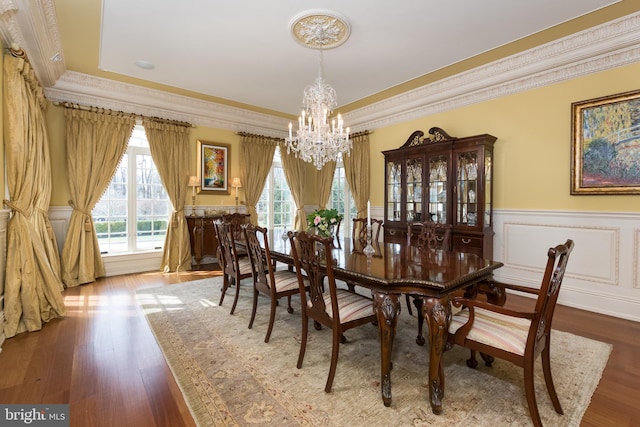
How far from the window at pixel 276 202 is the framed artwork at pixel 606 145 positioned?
16.0ft

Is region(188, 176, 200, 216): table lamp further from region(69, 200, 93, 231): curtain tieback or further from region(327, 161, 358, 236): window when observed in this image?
region(327, 161, 358, 236): window

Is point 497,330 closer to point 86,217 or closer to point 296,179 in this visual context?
point 86,217

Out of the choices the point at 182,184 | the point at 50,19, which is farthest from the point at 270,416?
the point at 182,184

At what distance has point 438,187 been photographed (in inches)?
171

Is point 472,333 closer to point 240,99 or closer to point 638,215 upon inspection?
point 638,215

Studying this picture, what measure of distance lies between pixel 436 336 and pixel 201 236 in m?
4.37

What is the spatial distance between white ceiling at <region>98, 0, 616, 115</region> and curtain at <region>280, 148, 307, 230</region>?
2.10 metres

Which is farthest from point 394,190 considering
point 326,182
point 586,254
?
point 586,254

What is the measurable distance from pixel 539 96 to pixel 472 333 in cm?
341

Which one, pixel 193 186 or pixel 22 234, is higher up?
pixel 193 186

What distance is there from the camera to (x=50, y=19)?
279 centimetres

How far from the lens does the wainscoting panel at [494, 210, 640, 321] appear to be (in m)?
3.08

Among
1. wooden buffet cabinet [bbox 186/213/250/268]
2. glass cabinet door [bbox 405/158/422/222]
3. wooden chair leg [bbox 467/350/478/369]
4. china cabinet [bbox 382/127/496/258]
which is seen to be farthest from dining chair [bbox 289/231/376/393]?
wooden buffet cabinet [bbox 186/213/250/268]

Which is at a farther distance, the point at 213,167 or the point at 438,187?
the point at 213,167
